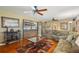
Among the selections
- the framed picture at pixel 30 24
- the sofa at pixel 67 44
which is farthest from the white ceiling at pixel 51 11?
the sofa at pixel 67 44

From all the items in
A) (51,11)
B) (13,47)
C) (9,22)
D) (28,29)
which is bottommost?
(13,47)

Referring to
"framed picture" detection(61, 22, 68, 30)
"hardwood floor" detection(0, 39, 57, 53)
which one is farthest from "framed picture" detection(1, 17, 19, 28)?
"framed picture" detection(61, 22, 68, 30)

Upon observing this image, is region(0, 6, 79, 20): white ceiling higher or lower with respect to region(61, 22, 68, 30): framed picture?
higher

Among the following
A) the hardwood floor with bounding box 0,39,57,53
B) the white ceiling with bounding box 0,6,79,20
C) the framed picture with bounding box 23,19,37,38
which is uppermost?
the white ceiling with bounding box 0,6,79,20

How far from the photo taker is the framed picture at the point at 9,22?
8.80 feet

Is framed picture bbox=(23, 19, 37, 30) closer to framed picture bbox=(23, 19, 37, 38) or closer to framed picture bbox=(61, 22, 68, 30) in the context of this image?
framed picture bbox=(23, 19, 37, 38)

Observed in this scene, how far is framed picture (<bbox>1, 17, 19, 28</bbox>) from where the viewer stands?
2.68m

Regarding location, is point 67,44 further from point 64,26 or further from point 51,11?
point 51,11

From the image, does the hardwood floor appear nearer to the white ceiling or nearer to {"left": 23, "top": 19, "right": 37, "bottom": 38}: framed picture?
{"left": 23, "top": 19, "right": 37, "bottom": 38}: framed picture

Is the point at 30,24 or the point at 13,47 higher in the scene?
the point at 30,24

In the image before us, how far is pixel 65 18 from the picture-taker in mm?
2730

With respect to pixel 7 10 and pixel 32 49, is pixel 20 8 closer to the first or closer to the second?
pixel 7 10

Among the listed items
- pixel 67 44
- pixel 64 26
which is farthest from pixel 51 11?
pixel 67 44

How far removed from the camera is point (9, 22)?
2.70 metres
